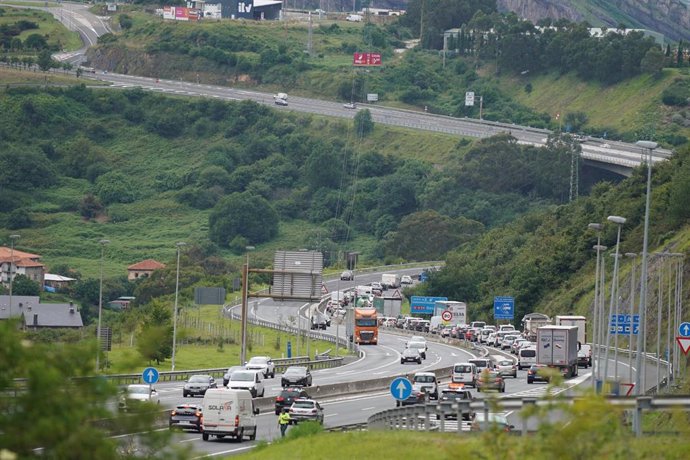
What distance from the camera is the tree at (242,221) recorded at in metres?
184

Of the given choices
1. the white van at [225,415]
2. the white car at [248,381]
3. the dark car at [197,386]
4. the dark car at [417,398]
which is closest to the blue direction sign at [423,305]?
the white car at [248,381]

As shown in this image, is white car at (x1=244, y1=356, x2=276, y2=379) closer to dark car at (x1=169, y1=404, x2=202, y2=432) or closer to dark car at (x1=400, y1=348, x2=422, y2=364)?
dark car at (x1=400, y1=348, x2=422, y2=364)

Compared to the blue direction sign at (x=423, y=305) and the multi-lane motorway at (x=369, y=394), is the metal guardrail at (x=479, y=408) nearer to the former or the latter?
the multi-lane motorway at (x=369, y=394)

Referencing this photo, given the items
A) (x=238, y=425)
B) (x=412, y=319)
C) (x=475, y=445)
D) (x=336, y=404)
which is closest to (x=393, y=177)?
(x=412, y=319)

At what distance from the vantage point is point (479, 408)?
90.4 ft

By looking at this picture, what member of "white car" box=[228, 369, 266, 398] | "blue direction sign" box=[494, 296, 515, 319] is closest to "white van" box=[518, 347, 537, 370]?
"white car" box=[228, 369, 266, 398]

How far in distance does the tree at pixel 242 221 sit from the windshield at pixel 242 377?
117 m

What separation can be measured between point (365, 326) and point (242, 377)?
143ft

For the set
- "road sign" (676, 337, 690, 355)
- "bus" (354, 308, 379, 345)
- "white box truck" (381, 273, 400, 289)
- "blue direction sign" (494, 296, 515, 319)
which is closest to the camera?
"road sign" (676, 337, 690, 355)

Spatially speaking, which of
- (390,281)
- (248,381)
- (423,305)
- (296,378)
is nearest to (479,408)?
(248,381)

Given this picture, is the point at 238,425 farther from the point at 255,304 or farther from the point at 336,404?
the point at 255,304

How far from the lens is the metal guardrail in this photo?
23.8 metres

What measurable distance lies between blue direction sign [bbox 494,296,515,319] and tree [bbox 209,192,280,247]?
7021 centimetres

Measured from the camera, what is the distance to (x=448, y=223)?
173125mm
